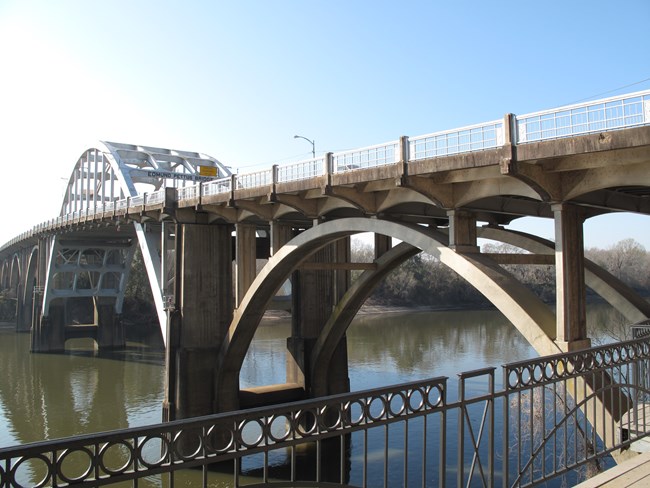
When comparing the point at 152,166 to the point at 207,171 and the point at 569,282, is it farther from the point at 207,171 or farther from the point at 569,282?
the point at 569,282

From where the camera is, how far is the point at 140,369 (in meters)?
34.8

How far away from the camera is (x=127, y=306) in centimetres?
6000

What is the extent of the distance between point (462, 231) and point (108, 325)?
36557mm

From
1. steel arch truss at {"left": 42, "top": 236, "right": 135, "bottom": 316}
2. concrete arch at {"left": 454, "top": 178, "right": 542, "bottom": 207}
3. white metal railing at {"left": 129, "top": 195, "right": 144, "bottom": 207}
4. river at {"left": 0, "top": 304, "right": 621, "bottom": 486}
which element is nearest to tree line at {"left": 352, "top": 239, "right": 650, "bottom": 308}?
river at {"left": 0, "top": 304, "right": 621, "bottom": 486}

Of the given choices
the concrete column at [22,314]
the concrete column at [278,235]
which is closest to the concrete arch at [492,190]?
the concrete column at [278,235]

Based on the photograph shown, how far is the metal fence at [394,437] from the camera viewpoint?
400 cm

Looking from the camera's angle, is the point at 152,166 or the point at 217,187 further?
the point at 152,166

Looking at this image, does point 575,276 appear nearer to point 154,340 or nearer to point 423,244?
point 423,244

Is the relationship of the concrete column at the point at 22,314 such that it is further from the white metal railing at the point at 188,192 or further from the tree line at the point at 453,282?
the white metal railing at the point at 188,192

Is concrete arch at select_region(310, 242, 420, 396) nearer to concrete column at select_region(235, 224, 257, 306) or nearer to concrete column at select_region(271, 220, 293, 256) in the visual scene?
concrete column at select_region(271, 220, 293, 256)

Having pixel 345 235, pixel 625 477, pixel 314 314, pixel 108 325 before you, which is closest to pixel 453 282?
pixel 108 325

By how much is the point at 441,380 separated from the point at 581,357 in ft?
7.63

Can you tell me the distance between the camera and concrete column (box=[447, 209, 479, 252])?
468 inches

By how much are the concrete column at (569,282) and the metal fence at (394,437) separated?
471 mm
